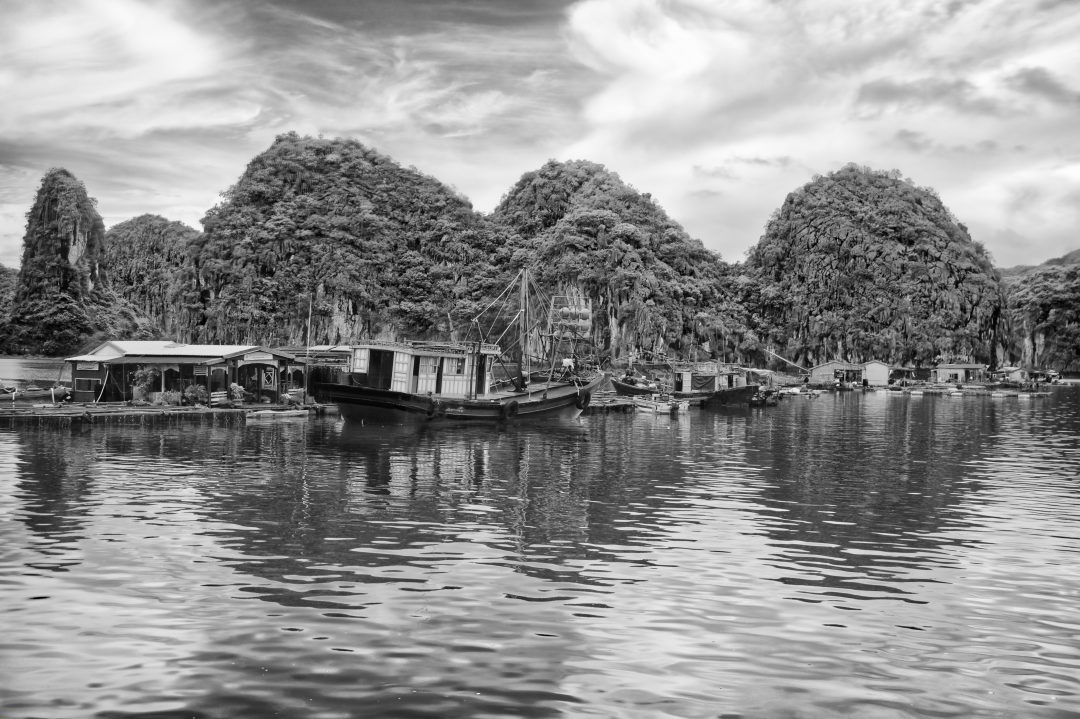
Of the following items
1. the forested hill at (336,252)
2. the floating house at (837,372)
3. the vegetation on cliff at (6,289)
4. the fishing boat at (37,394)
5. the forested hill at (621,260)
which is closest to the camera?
the fishing boat at (37,394)

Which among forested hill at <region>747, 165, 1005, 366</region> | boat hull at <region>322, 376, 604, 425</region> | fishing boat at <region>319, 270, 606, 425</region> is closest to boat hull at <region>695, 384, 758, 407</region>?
fishing boat at <region>319, 270, 606, 425</region>

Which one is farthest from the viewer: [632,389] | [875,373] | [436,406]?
[875,373]

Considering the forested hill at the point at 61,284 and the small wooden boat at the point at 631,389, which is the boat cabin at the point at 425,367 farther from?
the forested hill at the point at 61,284

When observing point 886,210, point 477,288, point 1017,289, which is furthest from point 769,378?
point 1017,289

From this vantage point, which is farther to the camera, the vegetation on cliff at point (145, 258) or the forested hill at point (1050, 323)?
the vegetation on cliff at point (145, 258)

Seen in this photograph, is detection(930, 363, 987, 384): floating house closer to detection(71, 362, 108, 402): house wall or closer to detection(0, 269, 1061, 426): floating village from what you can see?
detection(0, 269, 1061, 426): floating village

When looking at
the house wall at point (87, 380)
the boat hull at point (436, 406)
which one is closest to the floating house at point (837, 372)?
the boat hull at point (436, 406)

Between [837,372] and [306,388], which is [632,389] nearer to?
[306,388]

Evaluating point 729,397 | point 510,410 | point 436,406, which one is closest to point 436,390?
point 436,406

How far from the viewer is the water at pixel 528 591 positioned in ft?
28.6

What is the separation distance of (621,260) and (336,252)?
32855 mm

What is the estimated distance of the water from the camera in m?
8.71

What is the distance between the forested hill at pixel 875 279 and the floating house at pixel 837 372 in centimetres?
901

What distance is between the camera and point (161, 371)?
46.3m
